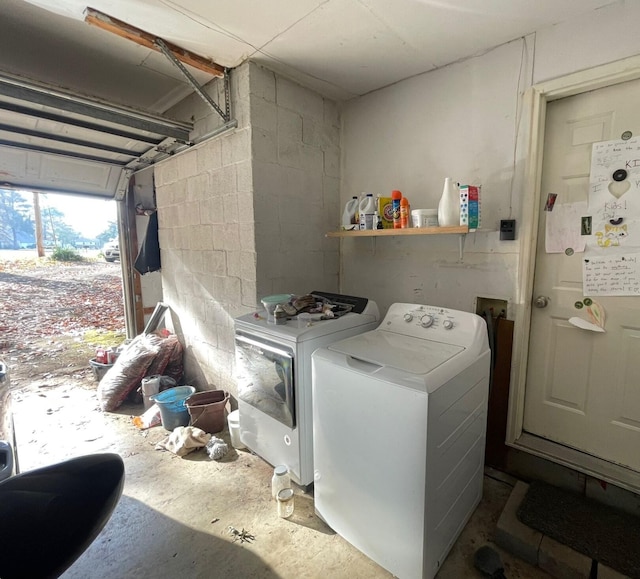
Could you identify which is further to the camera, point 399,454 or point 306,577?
point 306,577

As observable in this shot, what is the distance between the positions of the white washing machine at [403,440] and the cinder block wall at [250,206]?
0.99m

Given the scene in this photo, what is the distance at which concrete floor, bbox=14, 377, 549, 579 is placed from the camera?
146 centimetres

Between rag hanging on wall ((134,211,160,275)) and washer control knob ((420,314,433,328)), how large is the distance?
280 cm

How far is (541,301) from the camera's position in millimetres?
1931

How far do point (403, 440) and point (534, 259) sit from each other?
1.35m

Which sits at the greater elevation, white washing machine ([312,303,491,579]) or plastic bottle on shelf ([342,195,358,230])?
plastic bottle on shelf ([342,195,358,230])

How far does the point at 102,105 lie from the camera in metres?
2.11

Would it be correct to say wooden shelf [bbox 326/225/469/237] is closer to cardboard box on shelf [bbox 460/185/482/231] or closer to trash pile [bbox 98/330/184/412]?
cardboard box on shelf [bbox 460/185/482/231]

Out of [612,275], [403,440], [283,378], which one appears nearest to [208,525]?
[283,378]

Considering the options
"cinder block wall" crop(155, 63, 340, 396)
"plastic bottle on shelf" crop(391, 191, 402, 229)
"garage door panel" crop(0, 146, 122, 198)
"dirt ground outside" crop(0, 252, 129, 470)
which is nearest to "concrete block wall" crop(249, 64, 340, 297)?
"cinder block wall" crop(155, 63, 340, 396)

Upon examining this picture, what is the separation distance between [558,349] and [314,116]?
2269 millimetres

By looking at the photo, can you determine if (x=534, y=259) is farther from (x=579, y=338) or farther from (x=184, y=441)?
(x=184, y=441)

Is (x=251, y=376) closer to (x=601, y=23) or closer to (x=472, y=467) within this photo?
(x=472, y=467)

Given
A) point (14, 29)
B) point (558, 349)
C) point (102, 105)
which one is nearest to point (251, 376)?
point (558, 349)
